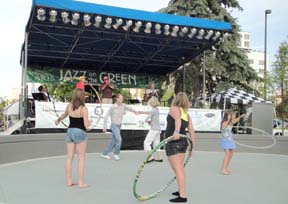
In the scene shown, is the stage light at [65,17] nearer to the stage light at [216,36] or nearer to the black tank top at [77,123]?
the stage light at [216,36]

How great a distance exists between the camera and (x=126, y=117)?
1445 centimetres

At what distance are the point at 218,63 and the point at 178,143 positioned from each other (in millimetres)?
19764

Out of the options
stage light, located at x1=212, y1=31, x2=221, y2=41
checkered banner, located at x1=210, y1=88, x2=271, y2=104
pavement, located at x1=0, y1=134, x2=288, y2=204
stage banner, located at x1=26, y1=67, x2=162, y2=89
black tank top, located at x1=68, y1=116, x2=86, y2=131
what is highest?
stage light, located at x1=212, y1=31, x2=221, y2=41

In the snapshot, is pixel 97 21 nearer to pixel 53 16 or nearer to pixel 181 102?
pixel 53 16

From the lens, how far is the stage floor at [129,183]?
6328mm

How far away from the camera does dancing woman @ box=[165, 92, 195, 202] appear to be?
5.99 m

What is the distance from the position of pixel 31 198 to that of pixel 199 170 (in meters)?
4.64

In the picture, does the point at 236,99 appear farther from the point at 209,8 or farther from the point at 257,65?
the point at 257,65

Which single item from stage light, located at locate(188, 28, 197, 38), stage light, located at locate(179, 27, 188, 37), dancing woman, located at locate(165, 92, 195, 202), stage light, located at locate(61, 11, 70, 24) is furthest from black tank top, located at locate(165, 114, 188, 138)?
stage light, located at locate(188, 28, 197, 38)

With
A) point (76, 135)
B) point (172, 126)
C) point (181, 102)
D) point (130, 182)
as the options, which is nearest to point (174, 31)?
point (130, 182)

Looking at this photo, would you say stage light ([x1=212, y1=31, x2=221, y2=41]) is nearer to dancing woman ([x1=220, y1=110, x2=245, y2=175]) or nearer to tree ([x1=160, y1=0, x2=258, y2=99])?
dancing woman ([x1=220, y1=110, x2=245, y2=175])

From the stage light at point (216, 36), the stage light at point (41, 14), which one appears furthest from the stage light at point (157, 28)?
the stage light at point (41, 14)

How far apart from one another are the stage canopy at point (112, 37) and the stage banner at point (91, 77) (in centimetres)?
29

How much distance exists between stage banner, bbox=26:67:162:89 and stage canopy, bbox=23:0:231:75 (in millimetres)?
290
